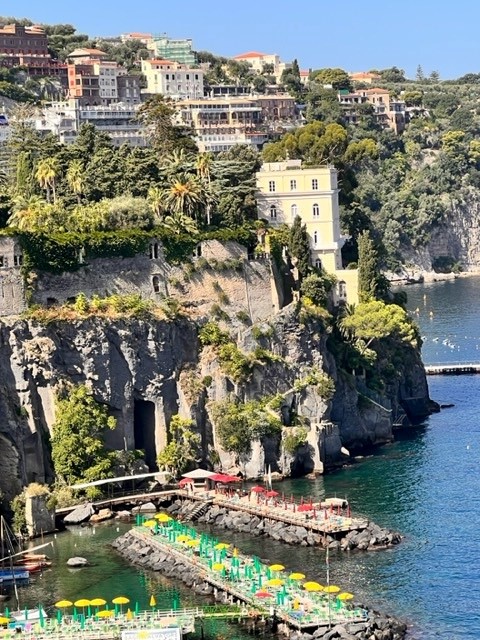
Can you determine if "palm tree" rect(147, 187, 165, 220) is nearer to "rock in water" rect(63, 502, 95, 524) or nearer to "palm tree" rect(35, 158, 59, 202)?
"palm tree" rect(35, 158, 59, 202)

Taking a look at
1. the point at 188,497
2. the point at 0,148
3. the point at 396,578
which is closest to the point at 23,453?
the point at 188,497

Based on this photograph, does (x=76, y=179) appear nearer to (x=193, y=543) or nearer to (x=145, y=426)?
(x=145, y=426)

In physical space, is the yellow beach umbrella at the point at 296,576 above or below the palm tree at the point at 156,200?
below

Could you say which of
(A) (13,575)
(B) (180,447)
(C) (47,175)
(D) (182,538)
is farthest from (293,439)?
(C) (47,175)

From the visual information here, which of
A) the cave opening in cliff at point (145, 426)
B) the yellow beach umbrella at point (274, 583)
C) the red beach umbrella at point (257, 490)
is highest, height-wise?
the cave opening in cliff at point (145, 426)

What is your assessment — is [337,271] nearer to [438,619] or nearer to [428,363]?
[428,363]

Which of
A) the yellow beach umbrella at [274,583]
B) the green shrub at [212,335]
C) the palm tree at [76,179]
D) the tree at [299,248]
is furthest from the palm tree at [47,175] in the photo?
the yellow beach umbrella at [274,583]

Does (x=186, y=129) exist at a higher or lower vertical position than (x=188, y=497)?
higher

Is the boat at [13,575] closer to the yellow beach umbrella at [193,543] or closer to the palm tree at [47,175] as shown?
the yellow beach umbrella at [193,543]
